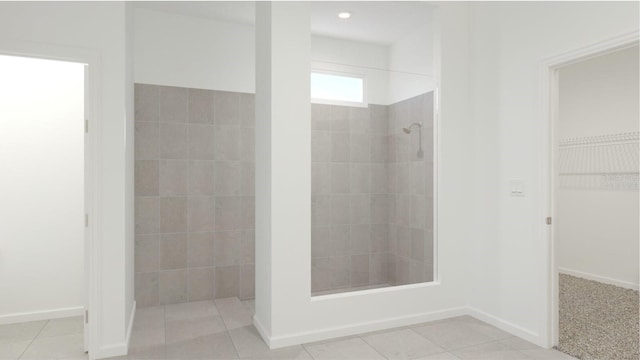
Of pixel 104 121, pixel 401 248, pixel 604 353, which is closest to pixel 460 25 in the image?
pixel 401 248

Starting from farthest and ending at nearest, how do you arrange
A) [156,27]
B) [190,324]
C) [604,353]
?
[156,27] → [190,324] → [604,353]

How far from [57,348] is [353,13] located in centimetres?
357

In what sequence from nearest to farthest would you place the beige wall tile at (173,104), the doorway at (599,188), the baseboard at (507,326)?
1. the baseboard at (507,326)
2. the beige wall tile at (173,104)
3. the doorway at (599,188)

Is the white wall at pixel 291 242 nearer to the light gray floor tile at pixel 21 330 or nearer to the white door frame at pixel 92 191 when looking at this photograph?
the white door frame at pixel 92 191

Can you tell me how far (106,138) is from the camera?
2557 mm

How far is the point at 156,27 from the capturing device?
12.4ft

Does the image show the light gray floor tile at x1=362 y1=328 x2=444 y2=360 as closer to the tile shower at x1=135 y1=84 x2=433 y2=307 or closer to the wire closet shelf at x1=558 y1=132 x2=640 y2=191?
the tile shower at x1=135 y1=84 x2=433 y2=307

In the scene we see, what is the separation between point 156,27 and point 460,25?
2788 mm

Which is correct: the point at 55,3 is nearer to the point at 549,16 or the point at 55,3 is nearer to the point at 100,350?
the point at 100,350

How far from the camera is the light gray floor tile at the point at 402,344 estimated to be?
2654 mm

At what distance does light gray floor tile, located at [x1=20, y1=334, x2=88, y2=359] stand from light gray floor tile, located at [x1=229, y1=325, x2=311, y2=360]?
1.00 metres

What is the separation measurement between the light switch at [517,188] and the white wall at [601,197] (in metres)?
1.43

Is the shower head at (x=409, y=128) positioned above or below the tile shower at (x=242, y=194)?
above

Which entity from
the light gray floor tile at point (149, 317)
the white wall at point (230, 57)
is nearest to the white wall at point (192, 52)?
the white wall at point (230, 57)
